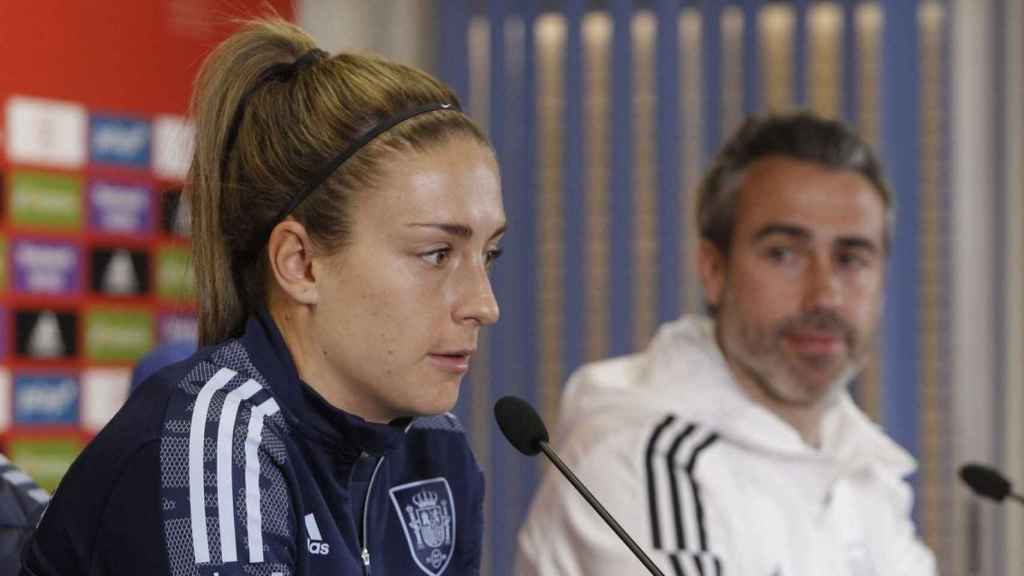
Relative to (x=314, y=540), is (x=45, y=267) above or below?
above

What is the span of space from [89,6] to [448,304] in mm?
1962

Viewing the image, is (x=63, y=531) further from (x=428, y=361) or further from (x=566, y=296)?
(x=566, y=296)

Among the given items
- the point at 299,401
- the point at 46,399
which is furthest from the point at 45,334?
the point at 299,401

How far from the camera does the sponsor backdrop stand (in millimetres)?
2920

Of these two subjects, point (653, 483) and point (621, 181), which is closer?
point (653, 483)

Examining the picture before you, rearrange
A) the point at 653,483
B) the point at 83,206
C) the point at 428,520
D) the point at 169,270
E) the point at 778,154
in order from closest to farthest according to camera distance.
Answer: the point at 428,520
the point at 653,483
the point at 778,154
the point at 83,206
the point at 169,270

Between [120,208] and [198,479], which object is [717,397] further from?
[120,208]

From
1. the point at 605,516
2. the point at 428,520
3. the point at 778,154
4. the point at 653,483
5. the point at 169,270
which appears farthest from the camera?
the point at 169,270

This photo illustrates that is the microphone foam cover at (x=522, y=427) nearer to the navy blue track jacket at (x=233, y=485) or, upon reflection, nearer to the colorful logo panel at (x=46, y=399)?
the navy blue track jacket at (x=233, y=485)

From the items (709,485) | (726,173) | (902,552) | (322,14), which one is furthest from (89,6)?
(902,552)

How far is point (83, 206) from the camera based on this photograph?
306cm

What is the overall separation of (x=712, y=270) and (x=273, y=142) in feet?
3.92

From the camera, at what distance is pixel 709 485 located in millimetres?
2129

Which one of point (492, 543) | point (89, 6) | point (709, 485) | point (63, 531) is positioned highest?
point (89, 6)
